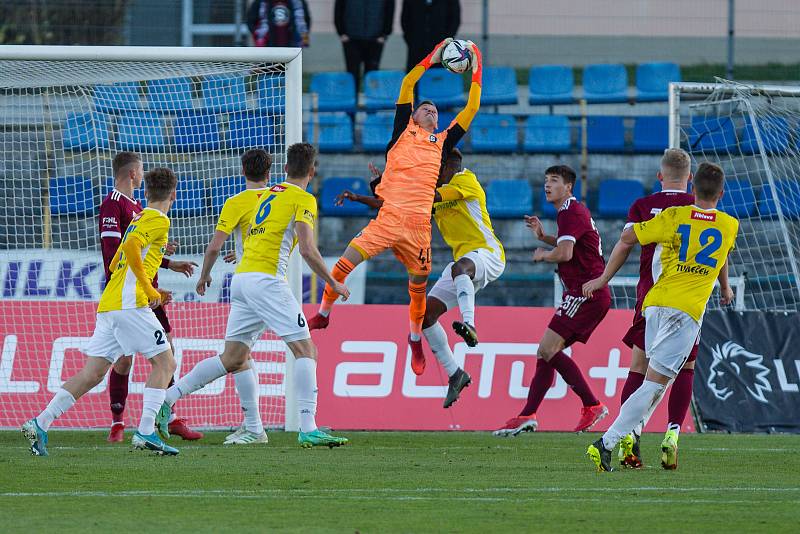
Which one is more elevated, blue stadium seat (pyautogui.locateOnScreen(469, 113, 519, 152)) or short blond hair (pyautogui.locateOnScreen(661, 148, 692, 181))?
blue stadium seat (pyautogui.locateOnScreen(469, 113, 519, 152))

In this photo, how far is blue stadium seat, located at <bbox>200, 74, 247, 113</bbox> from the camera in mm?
12344

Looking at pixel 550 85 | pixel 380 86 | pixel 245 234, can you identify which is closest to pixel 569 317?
pixel 245 234

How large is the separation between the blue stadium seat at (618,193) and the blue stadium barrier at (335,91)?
383cm

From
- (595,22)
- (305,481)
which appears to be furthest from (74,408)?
(595,22)

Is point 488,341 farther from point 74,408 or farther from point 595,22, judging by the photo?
point 595,22

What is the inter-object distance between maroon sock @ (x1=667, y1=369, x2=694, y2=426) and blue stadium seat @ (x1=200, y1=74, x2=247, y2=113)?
5.68 meters

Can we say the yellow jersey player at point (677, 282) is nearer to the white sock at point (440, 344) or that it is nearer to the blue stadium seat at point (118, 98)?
the white sock at point (440, 344)

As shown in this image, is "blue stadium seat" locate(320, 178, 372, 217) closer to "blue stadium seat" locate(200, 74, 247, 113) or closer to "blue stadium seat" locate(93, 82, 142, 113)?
"blue stadium seat" locate(200, 74, 247, 113)

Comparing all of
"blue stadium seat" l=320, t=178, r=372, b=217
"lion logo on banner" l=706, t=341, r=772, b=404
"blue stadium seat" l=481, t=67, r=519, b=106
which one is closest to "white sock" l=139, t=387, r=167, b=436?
"lion logo on banner" l=706, t=341, r=772, b=404

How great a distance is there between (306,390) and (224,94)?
440cm

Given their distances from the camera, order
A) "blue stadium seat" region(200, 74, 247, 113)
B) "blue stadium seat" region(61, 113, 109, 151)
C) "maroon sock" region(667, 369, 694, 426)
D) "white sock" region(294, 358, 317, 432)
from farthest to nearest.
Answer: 1. "blue stadium seat" region(61, 113, 109, 151)
2. "blue stadium seat" region(200, 74, 247, 113)
3. "white sock" region(294, 358, 317, 432)
4. "maroon sock" region(667, 369, 694, 426)

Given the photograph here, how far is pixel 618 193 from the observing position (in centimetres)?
1722

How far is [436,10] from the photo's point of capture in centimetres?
1806

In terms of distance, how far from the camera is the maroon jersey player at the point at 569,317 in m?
11.1
